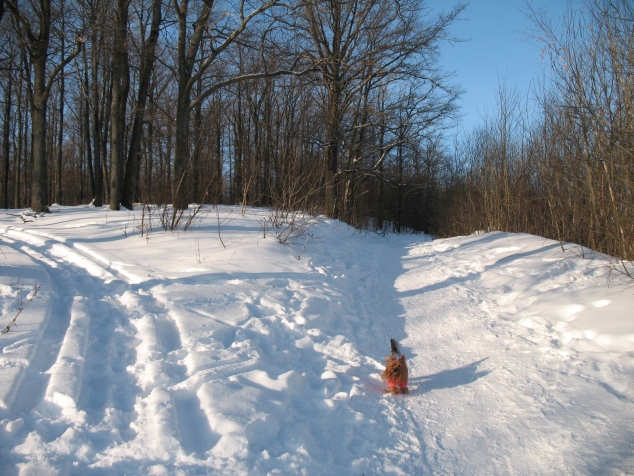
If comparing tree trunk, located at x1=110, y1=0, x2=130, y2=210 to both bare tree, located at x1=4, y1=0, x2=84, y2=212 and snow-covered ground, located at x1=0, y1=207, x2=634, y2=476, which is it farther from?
snow-covered ground, located at x1=0, y1=207, x2=634, y2=476

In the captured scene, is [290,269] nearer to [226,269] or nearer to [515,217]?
[226,269]

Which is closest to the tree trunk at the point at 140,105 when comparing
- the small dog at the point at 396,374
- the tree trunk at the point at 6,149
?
the small dog at the point at 396,374

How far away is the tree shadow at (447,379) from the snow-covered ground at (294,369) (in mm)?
18

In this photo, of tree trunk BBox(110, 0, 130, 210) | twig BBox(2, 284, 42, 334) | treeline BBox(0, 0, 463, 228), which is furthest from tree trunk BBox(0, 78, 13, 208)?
twig BBox(2, 284, 42, 334)

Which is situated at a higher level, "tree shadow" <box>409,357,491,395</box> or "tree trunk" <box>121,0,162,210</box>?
"tree trunk" <box>121,0,162,210</box>

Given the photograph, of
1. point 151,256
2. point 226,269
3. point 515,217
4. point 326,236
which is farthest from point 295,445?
point 515,217

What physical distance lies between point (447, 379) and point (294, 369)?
56.5 inches

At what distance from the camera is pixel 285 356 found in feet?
12.4

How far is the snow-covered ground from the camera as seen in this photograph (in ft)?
8.16

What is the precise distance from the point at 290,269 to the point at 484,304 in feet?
9.76

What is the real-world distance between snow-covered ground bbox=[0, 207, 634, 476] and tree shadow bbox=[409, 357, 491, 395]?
18mm

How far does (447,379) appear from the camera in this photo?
3688mm

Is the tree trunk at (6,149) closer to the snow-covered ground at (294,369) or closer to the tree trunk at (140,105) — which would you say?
the tree trunk at (140,105)

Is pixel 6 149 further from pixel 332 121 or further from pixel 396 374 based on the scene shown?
pixel 396 374
